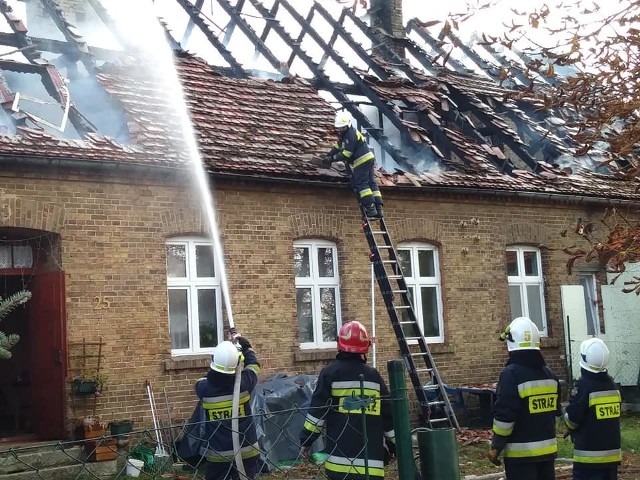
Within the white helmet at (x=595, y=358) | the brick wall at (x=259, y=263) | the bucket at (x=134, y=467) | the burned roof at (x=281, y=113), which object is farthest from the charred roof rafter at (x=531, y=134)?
the white helmet at (x=595, y=358)

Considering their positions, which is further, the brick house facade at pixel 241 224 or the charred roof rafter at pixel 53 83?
the charred roof rafter at pixel 53 83

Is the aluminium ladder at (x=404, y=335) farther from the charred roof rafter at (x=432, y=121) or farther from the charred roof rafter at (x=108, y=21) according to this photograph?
the charred roof rafter at (x=108, y=21)

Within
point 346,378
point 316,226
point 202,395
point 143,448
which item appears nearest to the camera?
point 346,378

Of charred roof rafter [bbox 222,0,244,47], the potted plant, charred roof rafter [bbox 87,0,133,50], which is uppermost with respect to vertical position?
charred roof rafter [bbox 222,0,244,47]

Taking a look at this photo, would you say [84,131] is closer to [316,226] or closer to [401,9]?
[316,226]

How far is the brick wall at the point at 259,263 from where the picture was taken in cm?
1177

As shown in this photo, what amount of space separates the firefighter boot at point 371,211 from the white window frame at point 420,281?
1471mm

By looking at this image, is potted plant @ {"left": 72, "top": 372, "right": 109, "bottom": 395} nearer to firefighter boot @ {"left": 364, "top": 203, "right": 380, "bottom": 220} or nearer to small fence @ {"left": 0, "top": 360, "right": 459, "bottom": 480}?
small fence @ {"left": 0, "top": 360, "right": 459, "bottom": 480}

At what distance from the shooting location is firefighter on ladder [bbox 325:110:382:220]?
44.1 feet

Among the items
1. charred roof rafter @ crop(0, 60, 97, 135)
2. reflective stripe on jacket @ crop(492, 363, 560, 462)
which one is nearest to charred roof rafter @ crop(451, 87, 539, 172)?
charred roof rafter @ crop(0, 60, 97, 135)

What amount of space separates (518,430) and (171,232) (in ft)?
22.2

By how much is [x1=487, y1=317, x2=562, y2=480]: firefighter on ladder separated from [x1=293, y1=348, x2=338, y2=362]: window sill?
6.70m

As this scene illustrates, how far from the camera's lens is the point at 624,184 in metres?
17.8

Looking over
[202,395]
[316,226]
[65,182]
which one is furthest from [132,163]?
[202,395]
